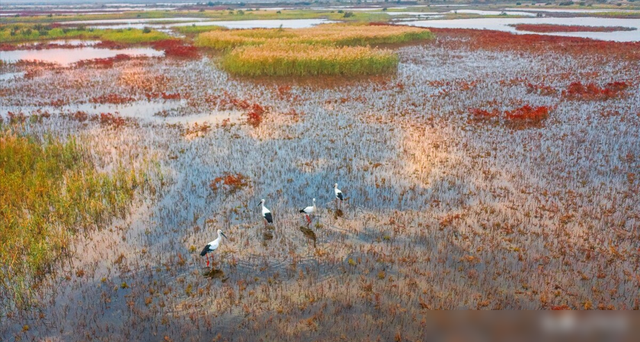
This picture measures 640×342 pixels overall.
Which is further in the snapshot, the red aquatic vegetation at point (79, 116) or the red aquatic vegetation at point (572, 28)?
the red aquatic vegetation at point (572, 28)

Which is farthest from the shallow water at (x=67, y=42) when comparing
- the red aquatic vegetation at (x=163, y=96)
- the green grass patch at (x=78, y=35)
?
the red aquatic vegetation at (x=163, y=96)

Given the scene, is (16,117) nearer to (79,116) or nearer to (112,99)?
(79,116)

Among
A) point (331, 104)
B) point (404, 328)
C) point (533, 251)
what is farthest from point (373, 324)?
point (331, 104)

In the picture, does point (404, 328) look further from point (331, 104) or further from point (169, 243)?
point (331, 104)

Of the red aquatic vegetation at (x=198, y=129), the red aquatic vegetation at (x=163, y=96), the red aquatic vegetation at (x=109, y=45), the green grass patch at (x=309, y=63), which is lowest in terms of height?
the red aquatic vegetation at (x=198, y=129)

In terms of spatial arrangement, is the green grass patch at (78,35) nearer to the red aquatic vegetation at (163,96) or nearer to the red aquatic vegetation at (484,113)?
the red aquatic vegetation at (163,96)

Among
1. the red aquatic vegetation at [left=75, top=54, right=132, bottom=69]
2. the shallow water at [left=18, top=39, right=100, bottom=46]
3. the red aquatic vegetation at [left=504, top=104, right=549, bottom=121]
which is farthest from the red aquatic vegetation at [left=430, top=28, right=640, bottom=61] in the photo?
the shallow water at [left=18, top=39, right=100, bottom=46]

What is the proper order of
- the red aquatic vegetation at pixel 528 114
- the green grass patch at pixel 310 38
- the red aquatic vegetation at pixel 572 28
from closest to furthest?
the red aquatic vegetation at pixel 528 114 < the green grass patch at pixel 310 38 < the red aquatic vegetation at pixel 572 28

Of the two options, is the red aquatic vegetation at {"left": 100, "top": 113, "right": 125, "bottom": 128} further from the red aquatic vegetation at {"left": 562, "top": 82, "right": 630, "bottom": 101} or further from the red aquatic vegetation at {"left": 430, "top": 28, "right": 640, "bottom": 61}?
the red aquatic vegetation at {"left": 430, "top": 28, "right": 640, "bottom": 61}
